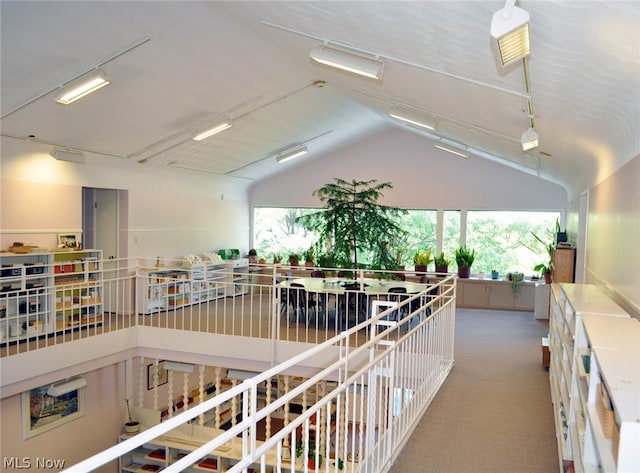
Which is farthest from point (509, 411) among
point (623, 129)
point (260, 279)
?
point (260, 279)

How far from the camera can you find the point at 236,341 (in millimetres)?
7391

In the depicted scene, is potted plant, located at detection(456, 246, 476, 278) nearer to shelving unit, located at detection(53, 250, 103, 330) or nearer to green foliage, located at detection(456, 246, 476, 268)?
green foliage, located at detection(456, 246, 476, 268)

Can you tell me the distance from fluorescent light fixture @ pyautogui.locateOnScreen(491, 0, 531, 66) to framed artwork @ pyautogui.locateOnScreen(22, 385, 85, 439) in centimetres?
780

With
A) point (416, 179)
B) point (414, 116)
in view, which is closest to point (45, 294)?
point (414, 116)

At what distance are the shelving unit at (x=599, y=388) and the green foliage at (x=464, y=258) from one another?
7436 mm

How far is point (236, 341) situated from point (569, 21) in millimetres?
6038

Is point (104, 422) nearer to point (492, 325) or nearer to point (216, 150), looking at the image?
point (216, 150)

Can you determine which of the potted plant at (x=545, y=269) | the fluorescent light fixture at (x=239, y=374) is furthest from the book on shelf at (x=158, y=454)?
the potted plant at (x=545, y=269)

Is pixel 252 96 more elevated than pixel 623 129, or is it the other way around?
pixel 252 96

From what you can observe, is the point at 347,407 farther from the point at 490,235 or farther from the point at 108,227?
the point at 490,235

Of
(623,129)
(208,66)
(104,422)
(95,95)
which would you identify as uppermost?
(208,66)

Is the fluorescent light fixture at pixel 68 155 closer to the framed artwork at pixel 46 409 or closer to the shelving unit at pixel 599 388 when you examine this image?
the framed artwork at pixel 46 409

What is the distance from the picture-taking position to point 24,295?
7176 mm

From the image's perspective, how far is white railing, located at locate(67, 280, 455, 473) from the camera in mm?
1891
